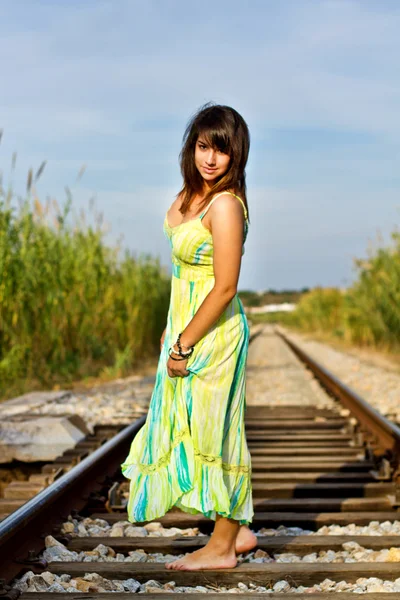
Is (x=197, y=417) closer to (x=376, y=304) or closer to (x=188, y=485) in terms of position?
(x=188, y=485)

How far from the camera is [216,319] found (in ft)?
8.67

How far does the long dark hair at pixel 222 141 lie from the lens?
264cm

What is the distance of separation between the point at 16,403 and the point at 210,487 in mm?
4703

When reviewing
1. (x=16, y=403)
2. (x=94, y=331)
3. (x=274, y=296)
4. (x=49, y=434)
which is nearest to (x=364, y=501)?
(x=49, y=434)

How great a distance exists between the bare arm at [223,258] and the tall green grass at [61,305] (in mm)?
5433

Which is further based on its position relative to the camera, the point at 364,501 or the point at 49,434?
the point at 49,434

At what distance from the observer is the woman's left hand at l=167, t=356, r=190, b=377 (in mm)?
2676

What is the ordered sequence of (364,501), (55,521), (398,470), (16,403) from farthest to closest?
(16,403) → (398,470) → (364,501) → (55,521)

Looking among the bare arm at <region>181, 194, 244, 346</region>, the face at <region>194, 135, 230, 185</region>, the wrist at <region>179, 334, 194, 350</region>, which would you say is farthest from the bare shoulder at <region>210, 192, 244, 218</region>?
the wrist at <region>179, 334, 194, 350</region>

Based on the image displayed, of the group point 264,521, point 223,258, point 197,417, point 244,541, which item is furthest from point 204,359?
point 264,521

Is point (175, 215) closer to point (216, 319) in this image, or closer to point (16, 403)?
point (216, 319)

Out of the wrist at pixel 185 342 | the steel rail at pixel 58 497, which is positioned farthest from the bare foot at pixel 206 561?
the wrist at pixel 185 342

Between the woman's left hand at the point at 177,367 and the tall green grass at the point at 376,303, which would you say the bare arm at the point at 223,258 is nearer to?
the woman's left hand at the point at 177,367

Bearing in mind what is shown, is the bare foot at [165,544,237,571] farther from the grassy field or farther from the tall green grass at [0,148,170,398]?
the grassy field
